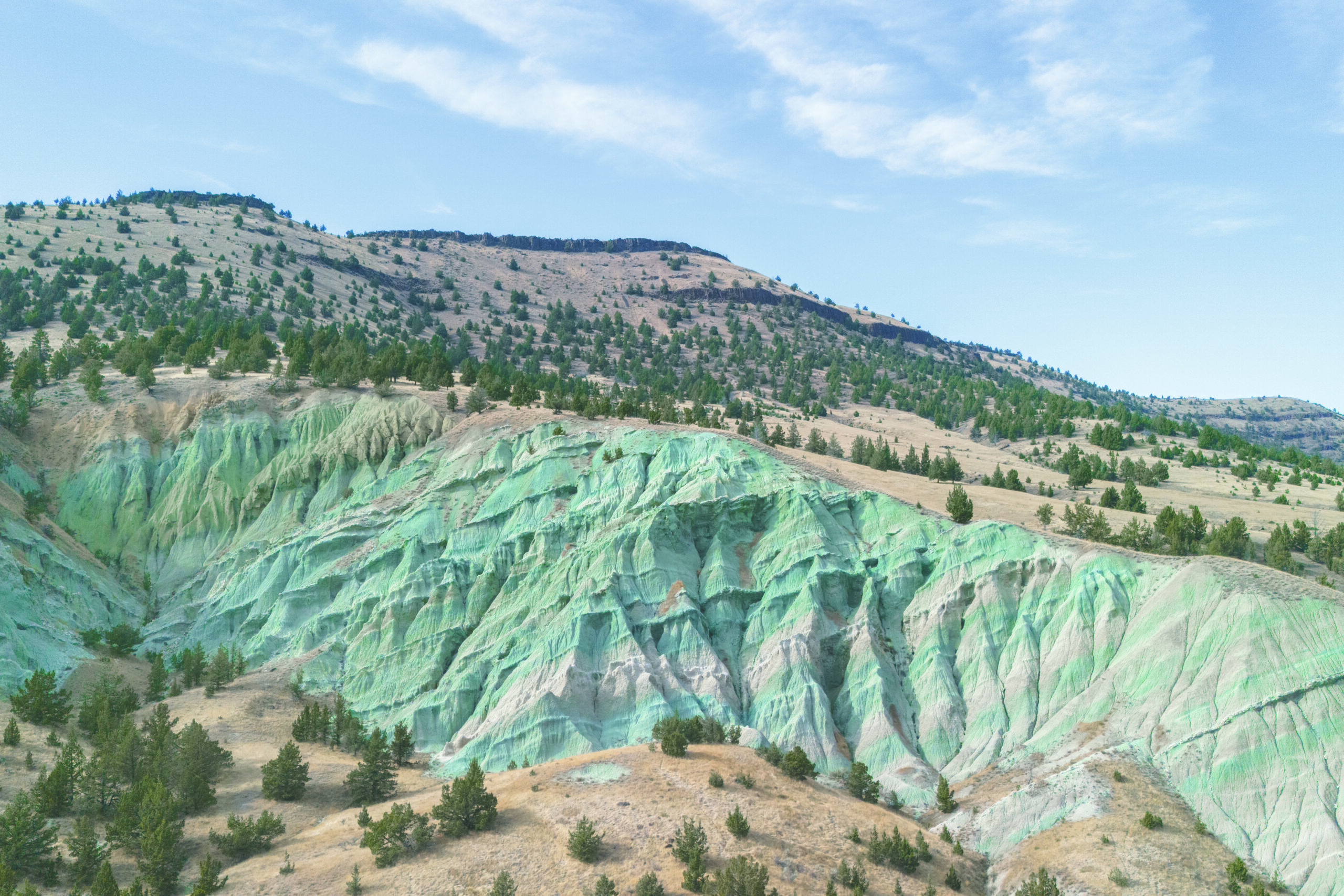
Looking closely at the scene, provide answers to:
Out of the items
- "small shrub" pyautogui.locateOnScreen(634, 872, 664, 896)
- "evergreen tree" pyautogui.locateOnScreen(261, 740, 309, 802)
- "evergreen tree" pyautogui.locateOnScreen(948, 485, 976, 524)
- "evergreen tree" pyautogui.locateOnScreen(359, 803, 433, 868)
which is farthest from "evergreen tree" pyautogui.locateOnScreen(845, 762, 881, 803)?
"evergreen tree" pyautogui.locateOnScreen(261, 740, 309, 802)

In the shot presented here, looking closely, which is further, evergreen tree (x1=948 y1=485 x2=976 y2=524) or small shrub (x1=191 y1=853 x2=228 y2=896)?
evergreen tree (x1=948 y1=485 x2=976 y2=524)

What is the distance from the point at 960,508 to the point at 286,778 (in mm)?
33674

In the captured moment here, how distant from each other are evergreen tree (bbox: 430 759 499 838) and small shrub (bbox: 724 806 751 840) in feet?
25.0

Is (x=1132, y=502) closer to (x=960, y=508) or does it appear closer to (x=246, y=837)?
(x=960, y=508)

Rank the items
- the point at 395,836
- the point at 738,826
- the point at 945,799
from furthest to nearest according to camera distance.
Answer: the point at 945,799 < the point at 738,826 < the point at 395,836

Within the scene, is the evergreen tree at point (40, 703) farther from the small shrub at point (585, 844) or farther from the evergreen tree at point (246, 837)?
the small shrub at point (585, 844)

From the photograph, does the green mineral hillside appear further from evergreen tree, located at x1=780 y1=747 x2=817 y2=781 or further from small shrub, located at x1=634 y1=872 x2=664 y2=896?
small shrub, located at x1=634 y1=872 x2=664 y2=896

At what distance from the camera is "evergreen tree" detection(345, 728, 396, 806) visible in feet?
107

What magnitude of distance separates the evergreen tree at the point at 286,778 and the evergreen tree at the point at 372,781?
5.49ft

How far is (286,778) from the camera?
3281 centimetres

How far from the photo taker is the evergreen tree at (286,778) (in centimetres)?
3275

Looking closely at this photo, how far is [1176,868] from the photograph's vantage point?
2808 centimetres

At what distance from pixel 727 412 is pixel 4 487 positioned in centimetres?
6066

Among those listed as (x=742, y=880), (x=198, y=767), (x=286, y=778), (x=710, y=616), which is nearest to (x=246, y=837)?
(x=286, y=778)
